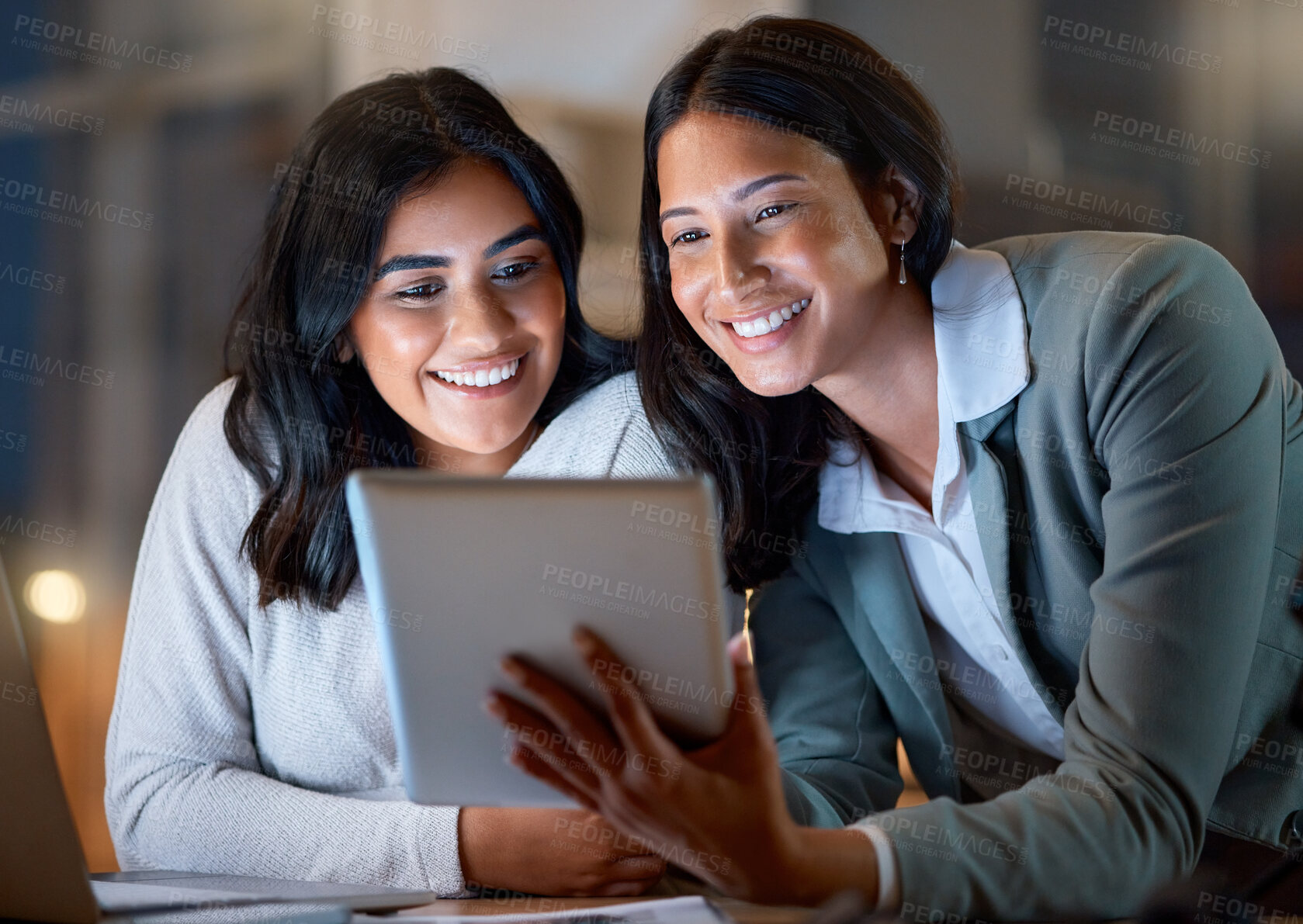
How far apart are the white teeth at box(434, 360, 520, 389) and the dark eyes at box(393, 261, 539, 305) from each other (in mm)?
97

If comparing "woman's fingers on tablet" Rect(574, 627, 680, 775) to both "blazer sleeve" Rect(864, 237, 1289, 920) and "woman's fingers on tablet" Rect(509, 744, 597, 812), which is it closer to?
"woman's fingers on tablet" Rect(509, 744, 597, 812)

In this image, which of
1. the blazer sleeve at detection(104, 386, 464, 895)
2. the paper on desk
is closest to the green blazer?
the paper on desk

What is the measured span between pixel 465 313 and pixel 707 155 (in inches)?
14.5

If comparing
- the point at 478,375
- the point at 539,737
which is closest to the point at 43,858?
the point at 539,737

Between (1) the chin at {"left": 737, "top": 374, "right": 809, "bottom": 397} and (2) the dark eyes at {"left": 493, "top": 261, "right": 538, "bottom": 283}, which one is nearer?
(1) the chin at {"left": 737, "top": 374, "right": 809, "bottom": 397}

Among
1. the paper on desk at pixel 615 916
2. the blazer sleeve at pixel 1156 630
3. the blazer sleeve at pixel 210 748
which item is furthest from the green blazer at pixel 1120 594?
the blazer sleeve at pixel 210 748

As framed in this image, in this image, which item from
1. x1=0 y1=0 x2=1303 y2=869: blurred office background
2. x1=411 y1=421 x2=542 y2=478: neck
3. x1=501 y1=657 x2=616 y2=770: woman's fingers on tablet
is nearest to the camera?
x1=501 y1=657 x2=616 y2=770: woman's fingers on tablet

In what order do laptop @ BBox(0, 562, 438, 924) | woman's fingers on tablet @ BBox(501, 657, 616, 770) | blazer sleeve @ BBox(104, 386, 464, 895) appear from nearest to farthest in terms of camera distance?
laptop @ BBox(0, 562, 438, 924)
woman's fingers on tablet @ BBox(501, 657, 616, 770)
blazer sleeve @ BBox(104, 386, 464, 895)

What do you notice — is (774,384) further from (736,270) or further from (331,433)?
(331,433)

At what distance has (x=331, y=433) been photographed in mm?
1507

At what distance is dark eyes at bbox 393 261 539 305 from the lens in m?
1.38

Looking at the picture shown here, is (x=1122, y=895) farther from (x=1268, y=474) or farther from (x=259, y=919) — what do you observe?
(x=259, y=919)

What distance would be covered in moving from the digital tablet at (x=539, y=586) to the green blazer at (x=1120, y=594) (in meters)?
0.30

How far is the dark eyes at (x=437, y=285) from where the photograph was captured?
138 cm
